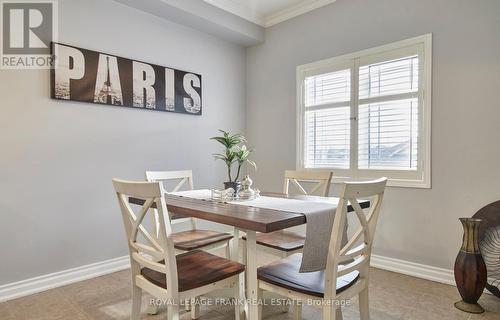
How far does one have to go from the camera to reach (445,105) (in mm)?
2545

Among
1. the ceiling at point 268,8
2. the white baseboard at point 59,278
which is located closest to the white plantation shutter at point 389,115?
the ceiling at point 268,8

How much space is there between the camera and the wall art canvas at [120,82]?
2.55 metres

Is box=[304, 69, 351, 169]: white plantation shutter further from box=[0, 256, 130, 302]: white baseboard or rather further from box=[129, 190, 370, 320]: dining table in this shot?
box=[0, 256, 130, 302]: white baseboard

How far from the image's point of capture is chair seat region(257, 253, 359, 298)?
1418 mm

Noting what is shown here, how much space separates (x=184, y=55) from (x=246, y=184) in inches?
77.7

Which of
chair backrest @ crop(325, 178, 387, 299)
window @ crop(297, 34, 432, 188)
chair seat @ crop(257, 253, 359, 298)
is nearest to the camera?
chair backrest @ crop(325, 178, 387, 299)

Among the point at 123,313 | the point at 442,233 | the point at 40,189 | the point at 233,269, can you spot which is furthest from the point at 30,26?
the point at 442,233

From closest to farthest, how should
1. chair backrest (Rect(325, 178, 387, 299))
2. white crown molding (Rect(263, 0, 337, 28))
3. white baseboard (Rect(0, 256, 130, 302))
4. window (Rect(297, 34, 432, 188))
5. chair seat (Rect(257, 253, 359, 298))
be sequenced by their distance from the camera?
chair backrest (Rect(325, 178, 387, 299)), chair seat (Rect(257, 253, 359, 298)), white baseboard (Rect(0, 256, 130, 302)), window (Rect(297, 34, 432, 188)), white crown molding (Rect(263, 0, 337, 28))

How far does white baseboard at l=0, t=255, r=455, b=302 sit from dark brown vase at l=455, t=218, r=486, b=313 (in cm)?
40

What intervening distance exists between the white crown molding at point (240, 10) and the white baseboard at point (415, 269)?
2953mm

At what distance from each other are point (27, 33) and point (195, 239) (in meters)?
2.08

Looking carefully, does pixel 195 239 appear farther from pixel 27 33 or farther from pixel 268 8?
pixel 268 8

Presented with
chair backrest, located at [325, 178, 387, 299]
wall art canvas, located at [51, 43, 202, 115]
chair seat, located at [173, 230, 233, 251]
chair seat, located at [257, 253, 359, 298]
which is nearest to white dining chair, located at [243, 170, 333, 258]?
chair seat, located at [173, 230, 233, 251]

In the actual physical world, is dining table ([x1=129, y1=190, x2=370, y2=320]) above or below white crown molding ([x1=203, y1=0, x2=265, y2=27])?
below
